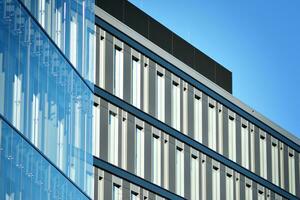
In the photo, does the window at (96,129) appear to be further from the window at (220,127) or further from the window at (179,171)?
the window at (220,127)

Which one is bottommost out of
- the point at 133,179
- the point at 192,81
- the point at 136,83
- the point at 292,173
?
the point at 133,179

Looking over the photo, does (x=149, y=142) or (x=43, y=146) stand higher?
(x=149, y=142)

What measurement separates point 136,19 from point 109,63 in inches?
211

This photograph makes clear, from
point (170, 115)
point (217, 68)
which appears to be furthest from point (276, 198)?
point (170, 115)

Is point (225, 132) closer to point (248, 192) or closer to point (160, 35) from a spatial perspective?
point (248, 192)

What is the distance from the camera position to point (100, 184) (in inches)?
2837

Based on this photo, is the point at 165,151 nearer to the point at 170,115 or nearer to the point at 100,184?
the point at 170,115

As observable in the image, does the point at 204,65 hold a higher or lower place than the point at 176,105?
higher

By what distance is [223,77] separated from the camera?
9094cm

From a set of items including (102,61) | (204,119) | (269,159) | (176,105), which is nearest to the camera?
(102,61)

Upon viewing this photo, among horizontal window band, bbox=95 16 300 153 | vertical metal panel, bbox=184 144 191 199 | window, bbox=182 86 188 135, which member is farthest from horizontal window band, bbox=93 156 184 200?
horizontal window band, bbox=95 16 300 153

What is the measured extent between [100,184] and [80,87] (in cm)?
2245

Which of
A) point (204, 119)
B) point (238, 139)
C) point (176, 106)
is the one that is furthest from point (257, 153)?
point (176, 106)

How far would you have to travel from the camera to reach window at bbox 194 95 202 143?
3327 inches
